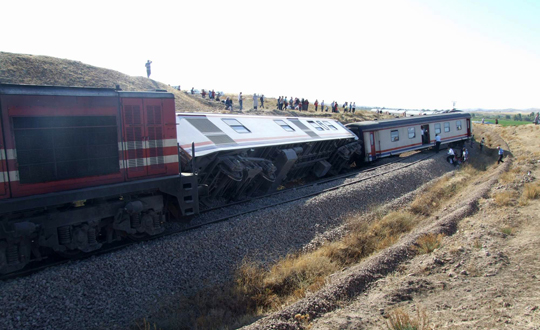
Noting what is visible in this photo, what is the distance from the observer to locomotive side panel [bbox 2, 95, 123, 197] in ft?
23.6

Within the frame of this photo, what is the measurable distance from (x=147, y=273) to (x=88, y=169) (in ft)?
9.13

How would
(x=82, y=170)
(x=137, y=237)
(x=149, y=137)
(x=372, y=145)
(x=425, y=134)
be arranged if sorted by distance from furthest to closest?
(x=425, y=134) < (x=372, y=145) < (x=149, y=137) < (x=137, y=237) < (x=82, y=170)

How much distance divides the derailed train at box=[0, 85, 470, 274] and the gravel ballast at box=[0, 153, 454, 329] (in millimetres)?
795

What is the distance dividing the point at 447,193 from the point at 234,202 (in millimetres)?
10956

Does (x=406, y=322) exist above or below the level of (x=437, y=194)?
above

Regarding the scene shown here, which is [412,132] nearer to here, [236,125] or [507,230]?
[236,125]

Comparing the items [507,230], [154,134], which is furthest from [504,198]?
[154,134]

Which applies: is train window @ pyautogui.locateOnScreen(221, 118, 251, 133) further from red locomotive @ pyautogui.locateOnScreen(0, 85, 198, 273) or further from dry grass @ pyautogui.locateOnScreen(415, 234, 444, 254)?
dry grass @ pyautogui.locateOnScreen(415, 234, 444, 254)

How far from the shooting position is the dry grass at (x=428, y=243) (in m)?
9.06

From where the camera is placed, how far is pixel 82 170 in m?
8.19

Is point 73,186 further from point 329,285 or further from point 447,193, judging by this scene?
point 447,193

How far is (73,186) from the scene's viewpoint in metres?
8.07

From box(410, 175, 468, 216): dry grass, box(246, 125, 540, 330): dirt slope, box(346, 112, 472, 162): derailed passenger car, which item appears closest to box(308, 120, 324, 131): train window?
box(346, 112, 472, 162): derailed passenger car

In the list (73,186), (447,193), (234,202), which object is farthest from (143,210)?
(447,193)
